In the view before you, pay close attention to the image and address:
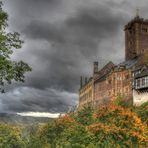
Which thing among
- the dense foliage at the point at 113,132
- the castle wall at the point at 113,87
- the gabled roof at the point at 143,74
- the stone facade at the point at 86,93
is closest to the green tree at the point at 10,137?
the stone facade at the point at 86,93

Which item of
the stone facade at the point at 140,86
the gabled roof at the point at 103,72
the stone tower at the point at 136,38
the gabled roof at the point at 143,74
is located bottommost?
the stone facade at the point at 140,86

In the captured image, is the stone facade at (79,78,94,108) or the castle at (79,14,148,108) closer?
the castle at (79,14,148,108)

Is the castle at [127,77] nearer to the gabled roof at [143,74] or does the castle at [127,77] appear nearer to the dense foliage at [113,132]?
the gabled roof at [143,74]

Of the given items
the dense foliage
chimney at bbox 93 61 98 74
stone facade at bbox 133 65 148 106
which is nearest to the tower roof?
chimney at bbox 93 61 98 74

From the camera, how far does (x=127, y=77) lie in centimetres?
10431

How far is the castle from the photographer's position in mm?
93688

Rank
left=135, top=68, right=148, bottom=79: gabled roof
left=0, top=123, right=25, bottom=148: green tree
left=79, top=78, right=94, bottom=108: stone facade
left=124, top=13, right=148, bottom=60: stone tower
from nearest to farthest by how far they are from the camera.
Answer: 1. left=135, top=68, right=148, bottom=79: gabled roof
2. left=0, top=123, right=25, bottom=148: green tree
3. left=79, top=78, right=94, bottom=108: stone facade
4. left=124, top=13, right=148, bottom=60: stone tower

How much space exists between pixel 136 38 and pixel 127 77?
106ft

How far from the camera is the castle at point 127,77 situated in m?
93.7

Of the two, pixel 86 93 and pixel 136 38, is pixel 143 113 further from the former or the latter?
pixel 136 38

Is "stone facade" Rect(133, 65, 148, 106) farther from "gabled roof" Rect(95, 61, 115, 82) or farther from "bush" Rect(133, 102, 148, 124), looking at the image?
"gabled roof" Rect(95, 61, 115, 82)

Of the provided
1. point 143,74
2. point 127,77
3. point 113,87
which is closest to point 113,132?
point 143,74

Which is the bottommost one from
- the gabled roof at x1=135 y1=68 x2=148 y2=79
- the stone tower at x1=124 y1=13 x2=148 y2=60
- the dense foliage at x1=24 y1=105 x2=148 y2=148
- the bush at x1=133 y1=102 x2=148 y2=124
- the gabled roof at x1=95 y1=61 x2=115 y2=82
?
the dense foliage at x1=24 y1=105 x2=148 y2=148

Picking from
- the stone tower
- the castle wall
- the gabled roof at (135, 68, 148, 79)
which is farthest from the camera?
the stone tower
